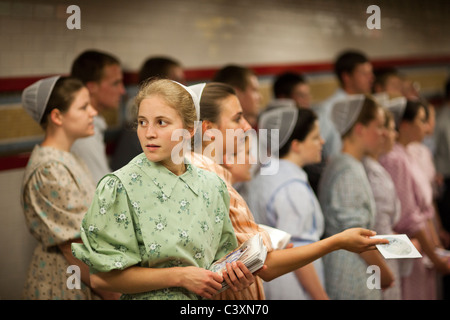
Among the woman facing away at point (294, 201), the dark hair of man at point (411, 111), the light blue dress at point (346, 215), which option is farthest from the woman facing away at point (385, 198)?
the dark hair of man at point (411, 111)

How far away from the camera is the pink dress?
362 centimetres

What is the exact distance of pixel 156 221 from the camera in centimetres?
186

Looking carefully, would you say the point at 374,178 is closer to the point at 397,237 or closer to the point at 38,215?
the point at 397,237

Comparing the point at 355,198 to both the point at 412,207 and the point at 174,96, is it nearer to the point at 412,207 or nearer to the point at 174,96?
the point at 412,207

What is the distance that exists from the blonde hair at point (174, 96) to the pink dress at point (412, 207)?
2.15 meters

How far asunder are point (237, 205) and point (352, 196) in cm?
96

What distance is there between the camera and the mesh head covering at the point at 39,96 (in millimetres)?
2557

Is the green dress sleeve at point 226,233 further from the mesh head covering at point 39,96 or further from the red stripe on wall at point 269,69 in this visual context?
the red stripe on wall at point 269,69

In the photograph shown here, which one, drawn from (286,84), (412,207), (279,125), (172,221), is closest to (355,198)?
(279,125)

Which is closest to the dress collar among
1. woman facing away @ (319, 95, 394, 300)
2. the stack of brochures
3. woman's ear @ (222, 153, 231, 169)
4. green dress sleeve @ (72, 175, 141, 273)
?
green dress sleeve @ (72, 175, 141, 273)

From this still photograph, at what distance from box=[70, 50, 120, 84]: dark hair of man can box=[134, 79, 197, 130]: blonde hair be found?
3.50ft

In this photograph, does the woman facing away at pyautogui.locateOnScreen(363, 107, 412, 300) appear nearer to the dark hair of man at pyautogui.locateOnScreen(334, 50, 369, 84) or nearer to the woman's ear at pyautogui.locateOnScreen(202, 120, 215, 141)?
the woman's ear at pyautogui.locateOnScreen(202, 120, 215, 141)
